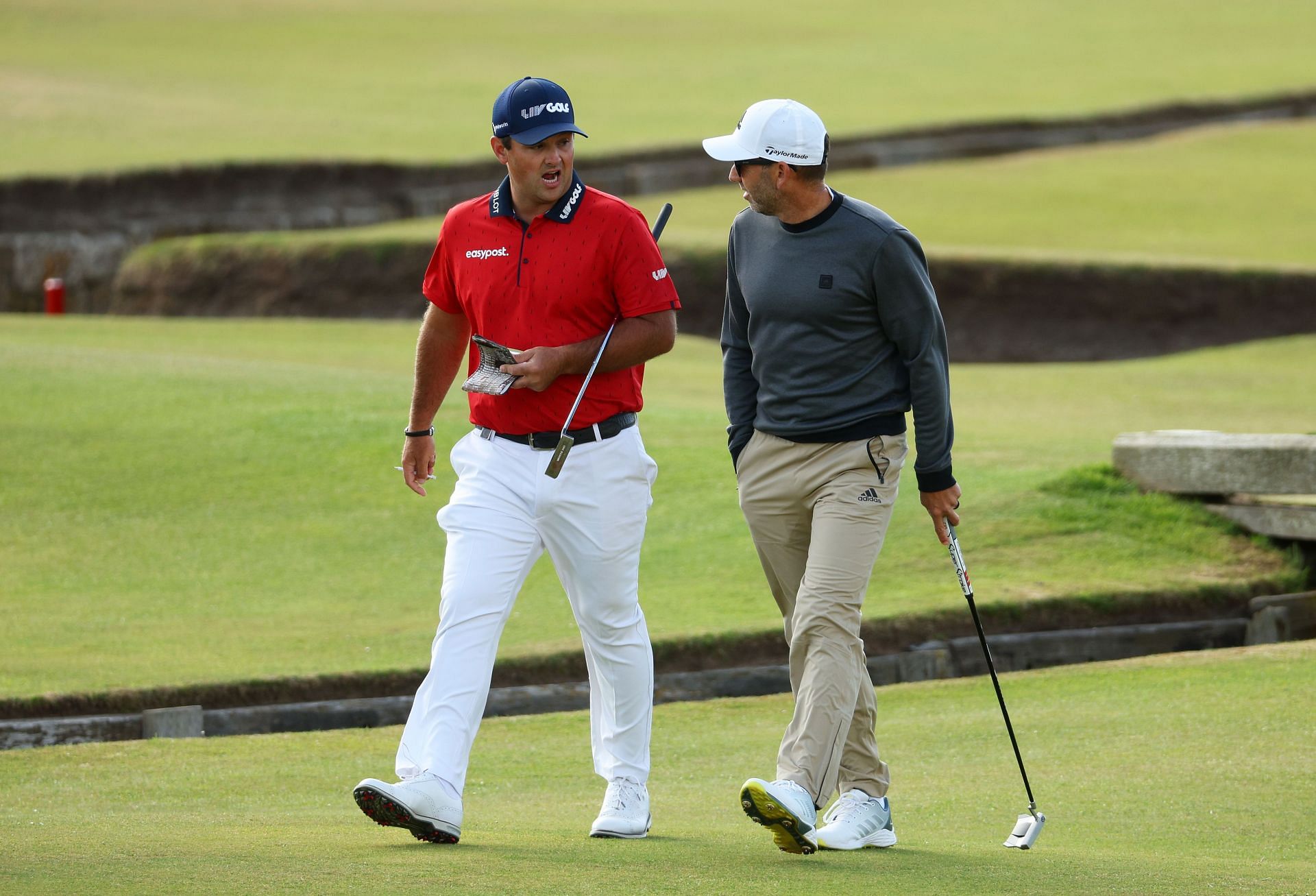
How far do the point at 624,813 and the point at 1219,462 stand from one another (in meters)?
6.41

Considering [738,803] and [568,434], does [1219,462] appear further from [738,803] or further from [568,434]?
[568,434]

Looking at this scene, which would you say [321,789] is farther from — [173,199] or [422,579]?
[173,199]

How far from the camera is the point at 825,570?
214 inches

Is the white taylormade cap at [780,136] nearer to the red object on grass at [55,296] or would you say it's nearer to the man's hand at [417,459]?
the man's hand at [417,459]

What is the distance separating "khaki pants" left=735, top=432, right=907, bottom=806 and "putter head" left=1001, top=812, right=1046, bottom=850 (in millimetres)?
459

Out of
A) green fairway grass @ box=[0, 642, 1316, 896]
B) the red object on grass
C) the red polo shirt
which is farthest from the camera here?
the red object on grass

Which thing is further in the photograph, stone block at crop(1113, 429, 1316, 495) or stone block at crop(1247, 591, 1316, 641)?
stone block at crop(1113, 429, 1316, 495)

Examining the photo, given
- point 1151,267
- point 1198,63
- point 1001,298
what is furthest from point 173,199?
point 1198,63

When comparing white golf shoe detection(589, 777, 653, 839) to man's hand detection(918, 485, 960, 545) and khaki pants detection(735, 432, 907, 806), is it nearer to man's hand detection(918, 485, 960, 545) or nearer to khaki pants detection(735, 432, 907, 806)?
khaki pants detection(735, 432, 907, 806)

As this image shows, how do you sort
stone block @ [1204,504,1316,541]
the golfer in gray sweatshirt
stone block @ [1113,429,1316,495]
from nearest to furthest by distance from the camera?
the golfer in gray sweatshirt, stone block @ [1113,429,1316,495], stone block @ [1204,504,1316,541]

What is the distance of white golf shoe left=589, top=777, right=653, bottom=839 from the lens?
544 centimetres

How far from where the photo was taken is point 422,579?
10.4 metres

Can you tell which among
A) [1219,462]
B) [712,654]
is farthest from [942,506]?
[1219,462]

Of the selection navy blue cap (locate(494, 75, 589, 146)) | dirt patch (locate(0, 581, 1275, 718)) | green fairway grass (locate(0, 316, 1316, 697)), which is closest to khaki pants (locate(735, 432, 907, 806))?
navy blue cap (locate(494, 75, 589, 146))
